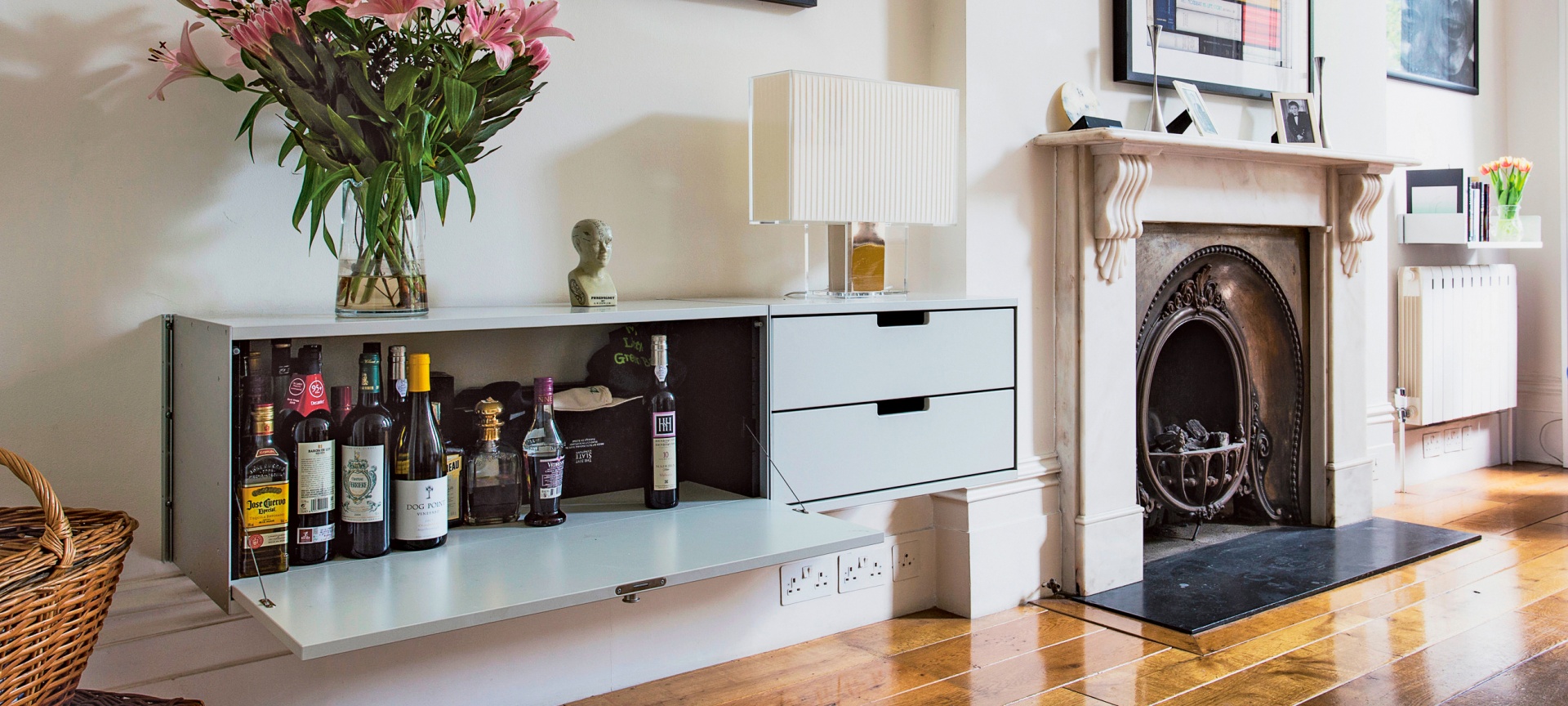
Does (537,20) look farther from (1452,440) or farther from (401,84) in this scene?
(1452,440)

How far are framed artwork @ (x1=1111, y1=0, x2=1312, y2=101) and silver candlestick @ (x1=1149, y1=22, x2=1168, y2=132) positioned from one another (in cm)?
2

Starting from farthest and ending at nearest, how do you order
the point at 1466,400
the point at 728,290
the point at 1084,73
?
the point at 1466,400 → the point at 1084,73 → the point at 728,290

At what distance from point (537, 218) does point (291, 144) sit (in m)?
0.45

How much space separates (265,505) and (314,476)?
7cm

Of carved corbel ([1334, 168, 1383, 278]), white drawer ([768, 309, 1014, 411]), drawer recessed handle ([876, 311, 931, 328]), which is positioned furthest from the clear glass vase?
carved corbel ([1334, 168, 1383, 278])

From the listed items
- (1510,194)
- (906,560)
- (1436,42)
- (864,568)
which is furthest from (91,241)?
(1510,194)

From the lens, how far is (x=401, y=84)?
4.82 ft

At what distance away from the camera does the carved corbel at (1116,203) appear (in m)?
2.62

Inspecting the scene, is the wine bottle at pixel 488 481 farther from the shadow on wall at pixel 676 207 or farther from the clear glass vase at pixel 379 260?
the shadow on wall at pixel 676 207

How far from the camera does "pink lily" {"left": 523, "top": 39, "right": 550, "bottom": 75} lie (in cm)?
159

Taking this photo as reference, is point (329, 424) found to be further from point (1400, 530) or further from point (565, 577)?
point (1400, 530)

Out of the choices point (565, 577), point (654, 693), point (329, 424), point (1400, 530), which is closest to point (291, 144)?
point (329, 424)

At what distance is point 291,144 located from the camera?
1.66 m

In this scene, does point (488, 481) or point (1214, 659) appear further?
point (1214, 659)
